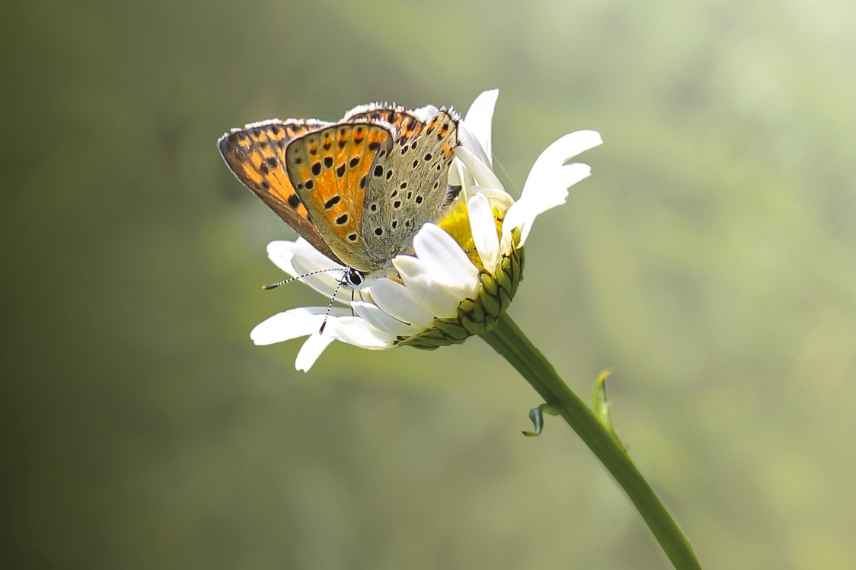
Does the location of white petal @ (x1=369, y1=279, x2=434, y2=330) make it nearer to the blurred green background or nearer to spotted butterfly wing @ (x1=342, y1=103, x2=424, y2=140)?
spotted butterfly wing @ (x1=342, y1=103, x2=424, y2=140)

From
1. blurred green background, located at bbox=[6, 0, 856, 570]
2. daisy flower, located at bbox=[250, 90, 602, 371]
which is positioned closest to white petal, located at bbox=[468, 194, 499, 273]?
daisy flower, located at bbox=[250, 90, 602, 371]

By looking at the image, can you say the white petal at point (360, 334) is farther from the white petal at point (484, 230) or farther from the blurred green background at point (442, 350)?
the blurred green background at point (442, 350)

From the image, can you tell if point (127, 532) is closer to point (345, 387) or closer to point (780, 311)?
point (345, 387)

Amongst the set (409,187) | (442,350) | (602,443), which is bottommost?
(442,350)

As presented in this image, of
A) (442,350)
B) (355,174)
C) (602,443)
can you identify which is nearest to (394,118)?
(355,174)

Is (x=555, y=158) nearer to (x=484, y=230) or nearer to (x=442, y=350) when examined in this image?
(x=484, y=230)
